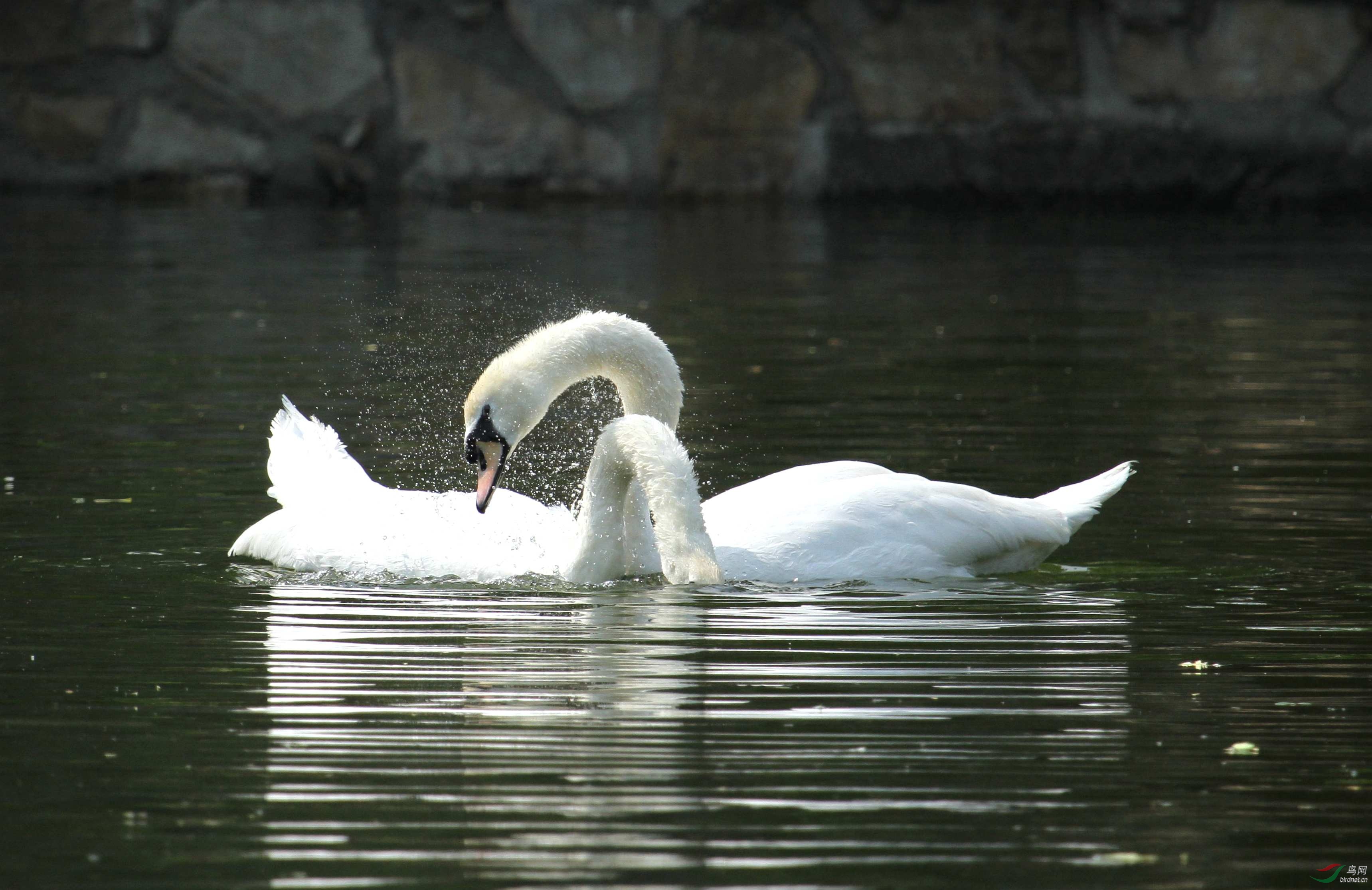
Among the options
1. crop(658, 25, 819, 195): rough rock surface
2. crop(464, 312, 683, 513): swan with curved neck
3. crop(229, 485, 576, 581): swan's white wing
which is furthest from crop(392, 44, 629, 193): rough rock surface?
crop(229, 485, 576, 581): swan's white wing

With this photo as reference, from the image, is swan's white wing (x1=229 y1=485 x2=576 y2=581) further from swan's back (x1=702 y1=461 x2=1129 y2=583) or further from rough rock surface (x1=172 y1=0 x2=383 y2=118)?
rough rock surface (x1=172 y1=0 x2=383 y2=118)

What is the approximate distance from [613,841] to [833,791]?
470 millimetres

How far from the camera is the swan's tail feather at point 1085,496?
639 cm

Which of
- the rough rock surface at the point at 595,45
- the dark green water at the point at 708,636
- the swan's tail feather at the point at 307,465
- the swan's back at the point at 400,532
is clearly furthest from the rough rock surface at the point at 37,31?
the swan's back at the point at 400,532

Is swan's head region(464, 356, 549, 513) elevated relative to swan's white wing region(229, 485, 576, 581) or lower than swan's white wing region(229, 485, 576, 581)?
elevated

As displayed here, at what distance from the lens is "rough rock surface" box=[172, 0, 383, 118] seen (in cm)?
1541

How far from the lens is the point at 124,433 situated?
816 centimetres

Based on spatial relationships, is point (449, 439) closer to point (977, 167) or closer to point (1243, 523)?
point (1243, 523)

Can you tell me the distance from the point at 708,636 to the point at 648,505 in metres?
0.99

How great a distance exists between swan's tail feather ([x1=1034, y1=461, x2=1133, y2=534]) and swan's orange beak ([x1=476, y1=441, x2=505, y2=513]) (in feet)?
5.29

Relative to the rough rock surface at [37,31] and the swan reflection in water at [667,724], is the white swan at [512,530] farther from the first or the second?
the rough rock surface at [37,31]


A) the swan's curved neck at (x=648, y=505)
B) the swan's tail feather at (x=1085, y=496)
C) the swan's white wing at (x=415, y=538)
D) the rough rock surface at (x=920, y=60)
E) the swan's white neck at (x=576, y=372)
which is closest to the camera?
the swan's curved neck at (x=648, y=505)

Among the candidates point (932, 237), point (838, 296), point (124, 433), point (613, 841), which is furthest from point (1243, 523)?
point (932, 237)

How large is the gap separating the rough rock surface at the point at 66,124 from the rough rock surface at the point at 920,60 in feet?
17.4
